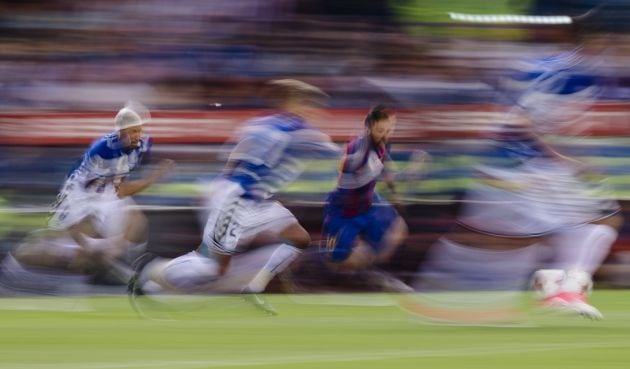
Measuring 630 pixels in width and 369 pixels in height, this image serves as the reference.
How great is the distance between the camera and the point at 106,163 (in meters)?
10.7

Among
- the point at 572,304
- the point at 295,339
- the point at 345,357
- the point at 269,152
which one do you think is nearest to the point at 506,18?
the point at 269,152

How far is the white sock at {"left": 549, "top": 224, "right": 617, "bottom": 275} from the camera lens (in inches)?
337

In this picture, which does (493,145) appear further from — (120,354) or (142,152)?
(120,354)

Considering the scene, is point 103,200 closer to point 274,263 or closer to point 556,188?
point 274,263

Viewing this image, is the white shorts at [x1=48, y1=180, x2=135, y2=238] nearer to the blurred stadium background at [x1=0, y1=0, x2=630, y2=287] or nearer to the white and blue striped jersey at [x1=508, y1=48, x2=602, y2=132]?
the blurred stadium background at [x1=0, y1=0, x2=630, y2=287]

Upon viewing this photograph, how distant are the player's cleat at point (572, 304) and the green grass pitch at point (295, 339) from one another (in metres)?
0.10

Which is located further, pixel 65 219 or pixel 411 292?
pixel 65 219

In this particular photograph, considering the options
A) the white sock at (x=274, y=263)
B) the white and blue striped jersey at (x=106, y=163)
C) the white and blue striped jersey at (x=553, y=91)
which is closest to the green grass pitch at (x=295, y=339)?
the white sock at (x=274, y=263)

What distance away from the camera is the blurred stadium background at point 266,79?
39.9 ft

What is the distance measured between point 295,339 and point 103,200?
329cm

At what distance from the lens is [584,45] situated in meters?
8.45

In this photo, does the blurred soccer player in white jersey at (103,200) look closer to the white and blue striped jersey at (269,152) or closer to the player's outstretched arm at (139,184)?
the player's outstretched arm at (139,184)

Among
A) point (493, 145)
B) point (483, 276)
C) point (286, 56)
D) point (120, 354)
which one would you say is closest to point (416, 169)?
point (493, 145)

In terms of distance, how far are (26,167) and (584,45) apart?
5.14 metres
